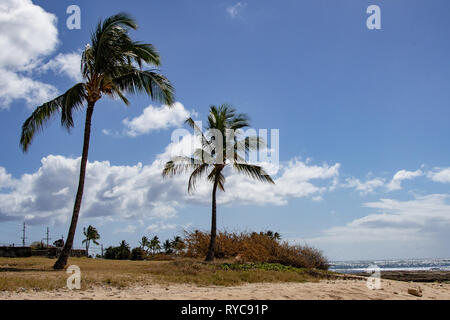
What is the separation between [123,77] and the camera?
48.6 ft

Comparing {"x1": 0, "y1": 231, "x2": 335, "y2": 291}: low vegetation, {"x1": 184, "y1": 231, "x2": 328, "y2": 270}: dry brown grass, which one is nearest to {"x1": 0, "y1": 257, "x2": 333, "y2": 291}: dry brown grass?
{"x1": 0, "y1": 231, "x2": 335, "y2": 291}: low vegetation

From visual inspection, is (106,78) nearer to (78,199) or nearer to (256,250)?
(78,199)

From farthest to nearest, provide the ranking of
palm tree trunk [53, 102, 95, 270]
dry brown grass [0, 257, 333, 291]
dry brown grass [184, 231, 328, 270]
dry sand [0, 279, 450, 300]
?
dry brown grass [184, 231, 328, 270], palm tree trunk [53, 102, 95, 270], dry brown grass [0, 257, 333, 291], dry sand [0, 279, 450, 300]

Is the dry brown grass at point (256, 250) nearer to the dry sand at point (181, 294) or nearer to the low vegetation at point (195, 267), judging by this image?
the low vegetation at point (195, 267)

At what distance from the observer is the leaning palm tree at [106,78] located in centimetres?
1409

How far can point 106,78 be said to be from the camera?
14180 millimetres

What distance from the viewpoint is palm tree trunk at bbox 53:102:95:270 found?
13141mm

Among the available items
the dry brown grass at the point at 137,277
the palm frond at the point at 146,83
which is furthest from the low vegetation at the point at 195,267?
the palm frond at the point at 146,83

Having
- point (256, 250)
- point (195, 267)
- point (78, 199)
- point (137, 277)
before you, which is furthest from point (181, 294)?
point (256, 250)

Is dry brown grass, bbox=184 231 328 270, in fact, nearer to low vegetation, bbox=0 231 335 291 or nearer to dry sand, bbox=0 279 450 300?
low vegetation, bbox=0 231 335 291

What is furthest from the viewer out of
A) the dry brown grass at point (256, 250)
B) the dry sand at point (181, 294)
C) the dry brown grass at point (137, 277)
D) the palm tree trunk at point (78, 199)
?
the dry brown grass at point (256, 250)

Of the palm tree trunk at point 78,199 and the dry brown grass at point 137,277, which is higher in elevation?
the palm tree trunk at point 78,199

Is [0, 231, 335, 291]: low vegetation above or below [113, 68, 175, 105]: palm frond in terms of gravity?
below
